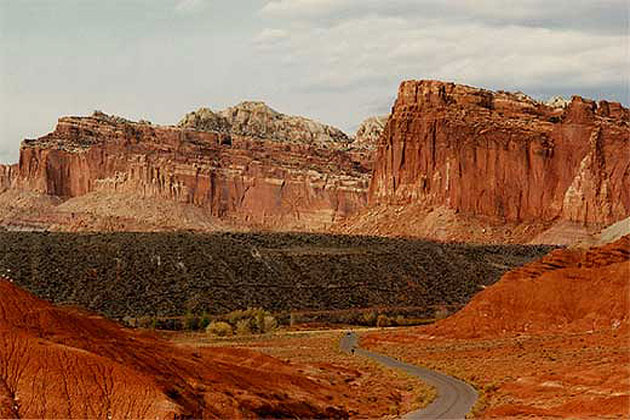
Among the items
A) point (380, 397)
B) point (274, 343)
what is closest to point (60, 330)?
point (380, 397)

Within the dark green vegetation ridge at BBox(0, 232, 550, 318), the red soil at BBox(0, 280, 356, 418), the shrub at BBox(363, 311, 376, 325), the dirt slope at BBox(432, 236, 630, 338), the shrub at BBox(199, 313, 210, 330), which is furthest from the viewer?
the dark green vegetation ridge at BBox(0, 232, 550, 318)

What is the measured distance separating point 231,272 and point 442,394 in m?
73.2

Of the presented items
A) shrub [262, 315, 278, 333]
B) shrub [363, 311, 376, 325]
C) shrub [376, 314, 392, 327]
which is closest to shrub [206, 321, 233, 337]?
shrub [262, 315, 278, 333]

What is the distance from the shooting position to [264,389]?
166ft

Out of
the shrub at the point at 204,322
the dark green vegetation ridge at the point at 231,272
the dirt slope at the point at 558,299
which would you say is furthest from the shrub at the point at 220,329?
the dirt slope at the point at 558,299

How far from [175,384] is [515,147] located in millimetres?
151086

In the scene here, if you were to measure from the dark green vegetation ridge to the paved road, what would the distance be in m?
43.2

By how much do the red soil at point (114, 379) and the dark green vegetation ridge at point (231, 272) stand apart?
192 feet

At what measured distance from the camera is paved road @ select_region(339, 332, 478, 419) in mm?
48531

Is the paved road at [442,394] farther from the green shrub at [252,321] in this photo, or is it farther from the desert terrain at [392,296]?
the green shrub at [252,321]

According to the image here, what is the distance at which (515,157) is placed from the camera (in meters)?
188

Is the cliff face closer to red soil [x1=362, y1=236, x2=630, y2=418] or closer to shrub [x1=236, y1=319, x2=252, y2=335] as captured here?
shrub [x1=236, y1=319, x2=252, y2=335]

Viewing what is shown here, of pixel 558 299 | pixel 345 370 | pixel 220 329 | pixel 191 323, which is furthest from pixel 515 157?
pixel 345 370

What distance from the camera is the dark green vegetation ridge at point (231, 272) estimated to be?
115 metres
